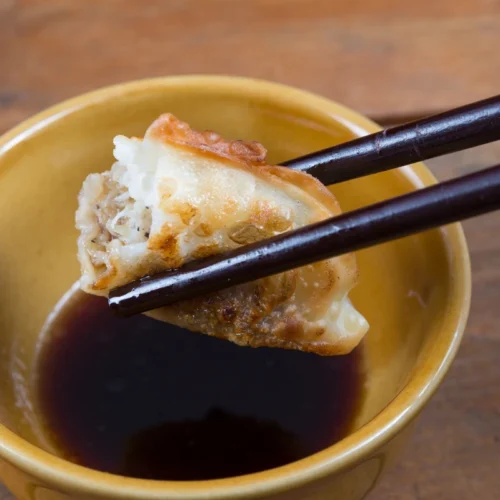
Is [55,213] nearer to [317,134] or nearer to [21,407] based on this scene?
[21,407]

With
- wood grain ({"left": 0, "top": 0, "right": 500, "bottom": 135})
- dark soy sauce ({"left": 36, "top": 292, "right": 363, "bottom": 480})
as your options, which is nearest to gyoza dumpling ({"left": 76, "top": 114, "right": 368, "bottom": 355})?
dark soy sauce ({"left": 36, "top": 292, "right": 363, "bottom": 480})

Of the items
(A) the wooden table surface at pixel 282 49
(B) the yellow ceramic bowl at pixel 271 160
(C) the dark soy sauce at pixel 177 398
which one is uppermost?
(A) the wooden table surface at pixel 282 49

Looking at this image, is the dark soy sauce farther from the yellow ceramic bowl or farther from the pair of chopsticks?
the pair of chopsticks

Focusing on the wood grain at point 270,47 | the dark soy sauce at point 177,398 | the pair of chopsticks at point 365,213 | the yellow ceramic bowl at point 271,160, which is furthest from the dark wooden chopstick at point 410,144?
the wood grain at point 270,47

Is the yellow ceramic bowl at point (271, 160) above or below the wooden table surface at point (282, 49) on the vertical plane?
below

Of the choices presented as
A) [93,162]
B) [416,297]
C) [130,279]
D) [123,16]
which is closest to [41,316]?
[93,162]

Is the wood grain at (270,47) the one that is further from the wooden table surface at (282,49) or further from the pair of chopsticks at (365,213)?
the pair of chopsticks at (365,213)
